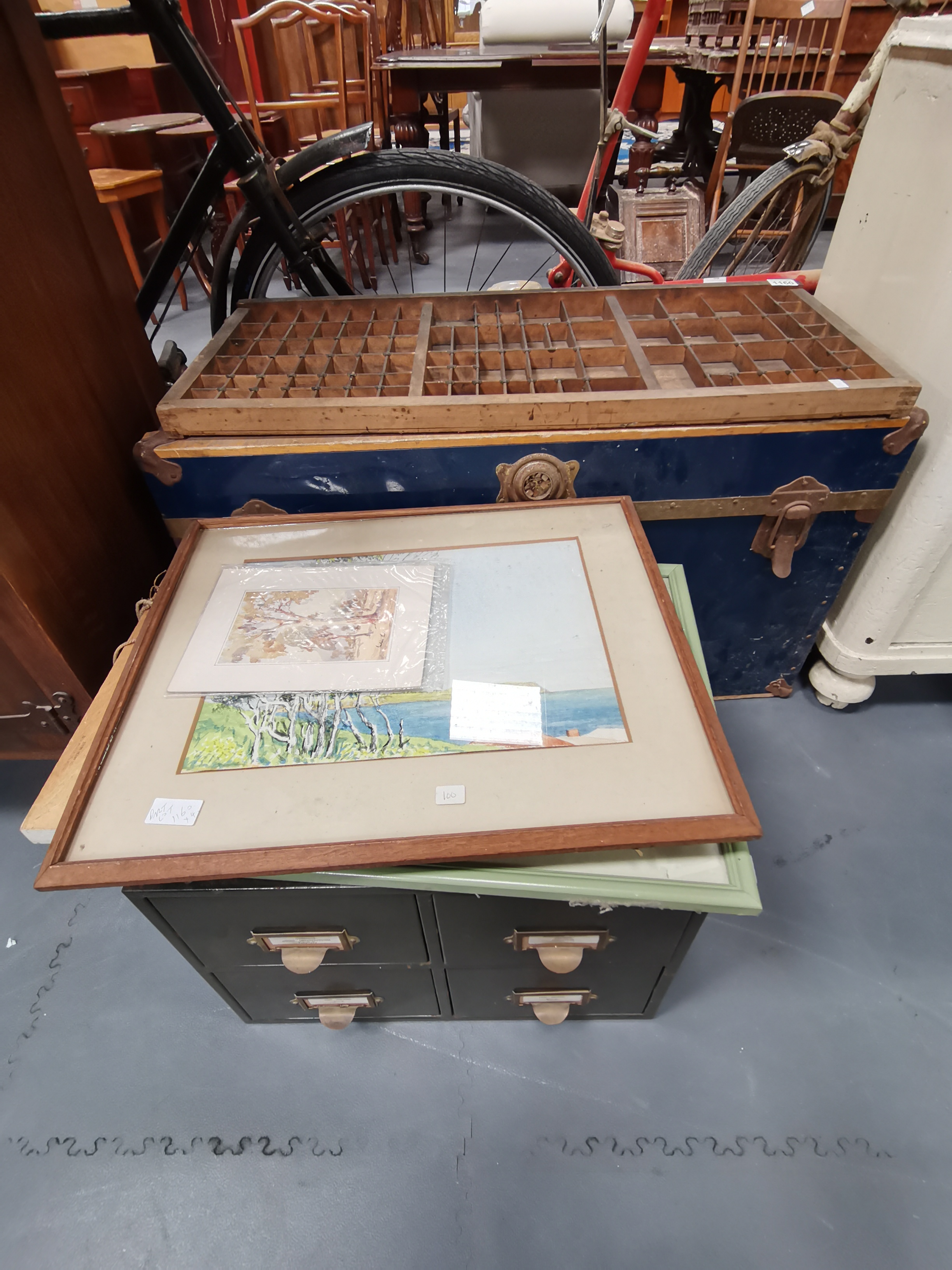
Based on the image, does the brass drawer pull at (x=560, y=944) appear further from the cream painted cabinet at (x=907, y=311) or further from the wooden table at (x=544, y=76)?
the wooden table at (x=544, y=76)

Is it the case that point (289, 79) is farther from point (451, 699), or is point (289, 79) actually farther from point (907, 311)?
point (451, 699)

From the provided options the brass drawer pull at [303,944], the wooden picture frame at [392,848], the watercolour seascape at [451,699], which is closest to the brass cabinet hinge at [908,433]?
the watercolour seascape at [451,699]

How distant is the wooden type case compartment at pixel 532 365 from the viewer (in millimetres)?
1119

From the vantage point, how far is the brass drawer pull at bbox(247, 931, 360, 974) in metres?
0.91

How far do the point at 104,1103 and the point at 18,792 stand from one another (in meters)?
0.77

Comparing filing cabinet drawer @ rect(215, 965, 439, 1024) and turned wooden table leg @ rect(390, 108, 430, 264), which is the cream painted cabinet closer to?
filing cabinet drawer @ rect(215, 965, 439, 1024)

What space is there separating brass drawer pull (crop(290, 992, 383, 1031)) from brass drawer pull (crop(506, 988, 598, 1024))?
24 cm

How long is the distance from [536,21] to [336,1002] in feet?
13.4

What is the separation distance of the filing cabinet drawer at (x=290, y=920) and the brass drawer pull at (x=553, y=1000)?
201mm

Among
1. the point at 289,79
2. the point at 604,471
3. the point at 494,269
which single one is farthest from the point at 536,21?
the point at 604,471

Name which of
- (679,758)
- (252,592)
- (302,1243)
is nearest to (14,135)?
(252,592)

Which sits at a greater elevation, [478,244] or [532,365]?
[532,365]

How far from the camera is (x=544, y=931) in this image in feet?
2.97

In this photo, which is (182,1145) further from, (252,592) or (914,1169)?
(914,1169)
